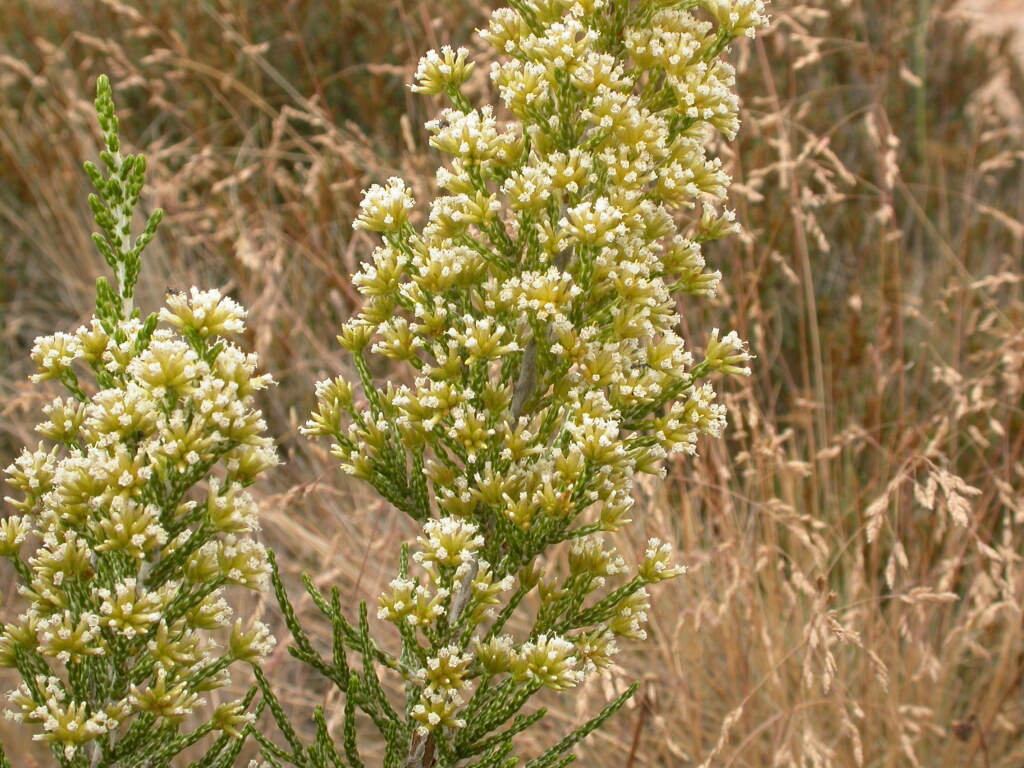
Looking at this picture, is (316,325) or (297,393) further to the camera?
(316,325)

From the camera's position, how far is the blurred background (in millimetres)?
3453

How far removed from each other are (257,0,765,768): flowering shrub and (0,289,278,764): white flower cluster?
→ 0.17 meters

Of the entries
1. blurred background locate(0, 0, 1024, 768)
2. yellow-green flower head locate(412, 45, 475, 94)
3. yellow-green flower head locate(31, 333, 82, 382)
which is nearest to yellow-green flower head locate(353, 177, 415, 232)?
yellow-green flower head locate(412, 45, 475, 94)

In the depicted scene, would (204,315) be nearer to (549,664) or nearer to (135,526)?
(135,526)

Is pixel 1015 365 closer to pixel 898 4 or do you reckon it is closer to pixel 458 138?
pixel 458 138

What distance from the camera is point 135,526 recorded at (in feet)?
5.23

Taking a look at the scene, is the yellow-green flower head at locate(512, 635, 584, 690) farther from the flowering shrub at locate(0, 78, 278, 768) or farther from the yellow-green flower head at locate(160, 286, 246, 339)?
the yellow-green flower head at locate(160, 286, 246, 339)

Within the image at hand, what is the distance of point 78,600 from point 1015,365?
2.95m

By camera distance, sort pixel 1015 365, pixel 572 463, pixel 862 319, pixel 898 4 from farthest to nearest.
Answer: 1. pixel 898 4
2. pixel 862 319
3. pixel 1015 365
4. pixel 572 463

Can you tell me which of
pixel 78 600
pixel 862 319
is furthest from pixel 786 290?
pixel 78 600

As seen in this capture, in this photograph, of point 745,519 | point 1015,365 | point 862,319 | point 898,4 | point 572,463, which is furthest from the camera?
point 898,4

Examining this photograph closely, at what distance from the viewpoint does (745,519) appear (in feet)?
13.6

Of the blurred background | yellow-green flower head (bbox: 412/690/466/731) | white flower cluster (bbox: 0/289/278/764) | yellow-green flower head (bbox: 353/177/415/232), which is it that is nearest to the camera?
white flower cluster (bbox: 0/289/278/764)

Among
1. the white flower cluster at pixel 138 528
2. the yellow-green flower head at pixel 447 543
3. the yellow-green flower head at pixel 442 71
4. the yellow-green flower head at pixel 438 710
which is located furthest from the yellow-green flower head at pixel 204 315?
the yellow-green flower head at pixel 438 710
